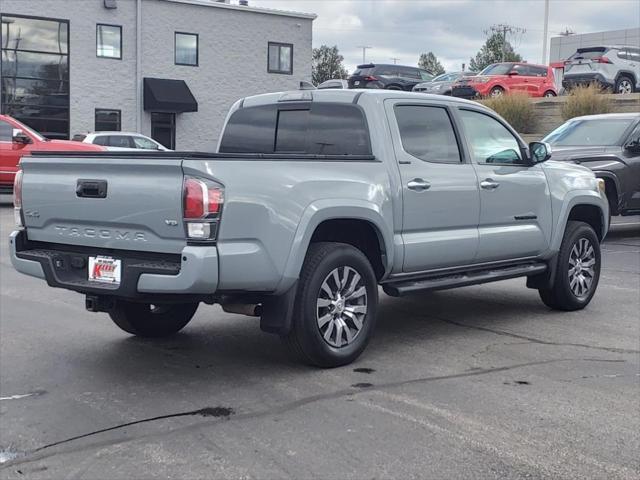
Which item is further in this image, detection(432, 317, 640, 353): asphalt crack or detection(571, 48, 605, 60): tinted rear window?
detection(571, 48, 605, 60): tinted rear window

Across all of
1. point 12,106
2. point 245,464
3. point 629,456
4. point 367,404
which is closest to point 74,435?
point 245,464

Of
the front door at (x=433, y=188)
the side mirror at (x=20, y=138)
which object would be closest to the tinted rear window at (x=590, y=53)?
the side mirror at (x=20, y=138)

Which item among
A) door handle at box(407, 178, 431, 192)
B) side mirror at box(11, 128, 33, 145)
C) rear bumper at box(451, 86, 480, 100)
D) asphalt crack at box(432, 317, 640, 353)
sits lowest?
asphalt crack at box(432, 317, 640, 353)

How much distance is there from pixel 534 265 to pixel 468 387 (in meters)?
2.53

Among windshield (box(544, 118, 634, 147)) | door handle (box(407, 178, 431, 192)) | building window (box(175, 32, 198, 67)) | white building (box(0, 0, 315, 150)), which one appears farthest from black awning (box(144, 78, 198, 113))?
door handle (box(407, 178, 431, 192))

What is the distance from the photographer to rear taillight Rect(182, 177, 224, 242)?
494cm

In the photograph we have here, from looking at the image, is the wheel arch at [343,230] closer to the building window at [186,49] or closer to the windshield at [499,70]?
the windshield at [499,70]

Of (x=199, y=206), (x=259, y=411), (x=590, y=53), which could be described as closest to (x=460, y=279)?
(x=259, y=411)

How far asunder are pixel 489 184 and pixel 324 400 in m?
2.76

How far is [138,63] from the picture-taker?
108 ft

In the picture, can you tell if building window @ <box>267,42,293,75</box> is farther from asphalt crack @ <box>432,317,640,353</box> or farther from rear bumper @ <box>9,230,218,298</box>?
rear bumper @ <box>9,230,218,298</box>

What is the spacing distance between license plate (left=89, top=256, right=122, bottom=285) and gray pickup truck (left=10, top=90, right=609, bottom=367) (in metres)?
0.01

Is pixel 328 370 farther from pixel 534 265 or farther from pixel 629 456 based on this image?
pixel 534 265

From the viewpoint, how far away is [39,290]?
8875 millimetres
